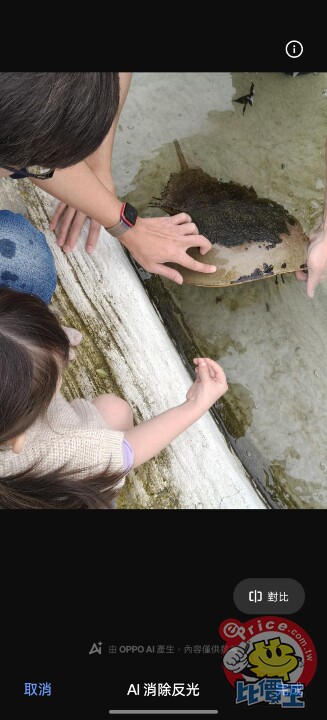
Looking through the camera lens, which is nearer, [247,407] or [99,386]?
[99,386]

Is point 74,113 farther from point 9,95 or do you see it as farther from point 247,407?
point 247,407

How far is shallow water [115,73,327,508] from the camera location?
1.86 m

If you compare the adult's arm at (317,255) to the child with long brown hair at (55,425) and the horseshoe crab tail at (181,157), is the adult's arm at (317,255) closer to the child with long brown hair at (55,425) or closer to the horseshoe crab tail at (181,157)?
the child with long brown hair at (55,425)

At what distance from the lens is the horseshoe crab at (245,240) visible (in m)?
1.71

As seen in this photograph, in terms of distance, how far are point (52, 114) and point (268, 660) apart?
36.4 inches

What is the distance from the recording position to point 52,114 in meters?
0.91

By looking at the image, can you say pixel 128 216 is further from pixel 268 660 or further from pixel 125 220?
pixel 268 660

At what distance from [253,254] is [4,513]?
1108 mm

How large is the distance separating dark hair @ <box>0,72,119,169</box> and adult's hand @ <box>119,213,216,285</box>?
2.02 ft

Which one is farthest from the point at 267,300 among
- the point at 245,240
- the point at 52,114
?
the point at 52,114

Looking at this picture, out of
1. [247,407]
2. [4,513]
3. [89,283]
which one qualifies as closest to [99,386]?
[89,283]

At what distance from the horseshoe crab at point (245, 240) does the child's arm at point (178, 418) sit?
394 millimetres

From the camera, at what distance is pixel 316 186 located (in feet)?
6.57
